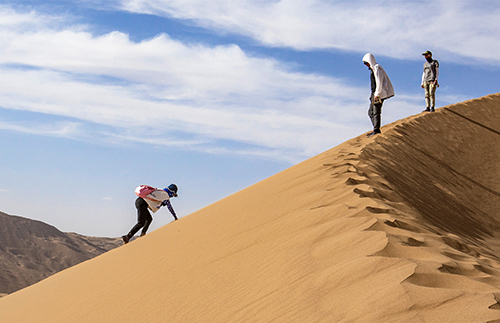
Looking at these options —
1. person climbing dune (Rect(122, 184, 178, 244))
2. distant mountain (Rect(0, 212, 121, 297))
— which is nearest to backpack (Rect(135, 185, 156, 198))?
person climbing dune (Rect(122, 184, 178, 244))

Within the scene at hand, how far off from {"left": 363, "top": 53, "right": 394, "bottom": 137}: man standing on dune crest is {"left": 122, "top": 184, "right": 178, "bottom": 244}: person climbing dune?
14.0 feet

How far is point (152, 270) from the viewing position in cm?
491

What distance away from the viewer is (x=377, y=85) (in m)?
8.77

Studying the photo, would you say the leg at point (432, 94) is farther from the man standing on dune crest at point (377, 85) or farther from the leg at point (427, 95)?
the man standing on dune crest at point (377, 85)

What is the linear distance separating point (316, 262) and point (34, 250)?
128ft

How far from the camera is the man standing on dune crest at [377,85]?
8.76m

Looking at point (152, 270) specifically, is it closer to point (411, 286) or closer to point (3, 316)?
point (3, 316)

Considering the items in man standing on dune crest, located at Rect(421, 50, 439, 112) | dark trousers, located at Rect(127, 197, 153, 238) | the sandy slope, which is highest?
man standing on dune crest, located at Rect(421, 50, 439, 112)

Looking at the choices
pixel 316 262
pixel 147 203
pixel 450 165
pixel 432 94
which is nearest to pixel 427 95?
pixel 432 94

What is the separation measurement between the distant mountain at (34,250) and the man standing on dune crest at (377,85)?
24.9 meters

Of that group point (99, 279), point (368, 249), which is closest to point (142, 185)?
point (99, 279)

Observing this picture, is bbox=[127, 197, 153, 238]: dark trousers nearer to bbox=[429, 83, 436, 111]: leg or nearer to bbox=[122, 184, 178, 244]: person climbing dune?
bbox=[122, 184, 178, 244]: person climbing dune

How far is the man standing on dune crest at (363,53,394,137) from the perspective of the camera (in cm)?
876

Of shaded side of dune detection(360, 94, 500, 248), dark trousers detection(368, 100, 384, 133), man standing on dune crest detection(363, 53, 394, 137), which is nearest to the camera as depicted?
shaded side of dune detection(360, 94, 500, 248)
